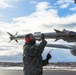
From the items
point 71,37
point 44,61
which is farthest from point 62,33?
point 44,61

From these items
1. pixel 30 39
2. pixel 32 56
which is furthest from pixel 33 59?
pixel 30 39

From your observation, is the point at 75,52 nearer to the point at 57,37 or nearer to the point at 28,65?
the point at 57,37

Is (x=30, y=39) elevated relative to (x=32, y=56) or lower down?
elevated

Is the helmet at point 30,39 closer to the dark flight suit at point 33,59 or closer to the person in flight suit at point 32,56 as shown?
the person in flight suit at point 32,56

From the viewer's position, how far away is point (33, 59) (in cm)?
941

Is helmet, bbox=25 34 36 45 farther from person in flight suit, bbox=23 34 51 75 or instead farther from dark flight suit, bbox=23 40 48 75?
dark flight suit, bbox=23 40 48 75

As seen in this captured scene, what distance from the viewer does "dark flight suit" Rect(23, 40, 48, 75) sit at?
9.31 metres

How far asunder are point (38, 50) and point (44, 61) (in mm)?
464

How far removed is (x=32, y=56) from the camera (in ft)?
30.9

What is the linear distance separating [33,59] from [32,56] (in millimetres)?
91

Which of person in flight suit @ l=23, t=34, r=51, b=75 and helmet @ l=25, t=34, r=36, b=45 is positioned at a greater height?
helmet @ l=25, t=34, r=36, b=45

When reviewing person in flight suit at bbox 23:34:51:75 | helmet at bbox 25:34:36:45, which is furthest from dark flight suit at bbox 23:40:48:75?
helmet at bbox 25:34:36:45

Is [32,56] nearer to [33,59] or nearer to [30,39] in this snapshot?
[33,59]

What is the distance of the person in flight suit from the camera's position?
9320mm
